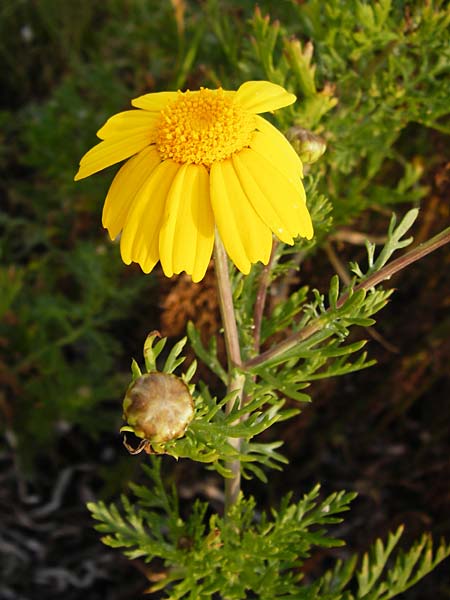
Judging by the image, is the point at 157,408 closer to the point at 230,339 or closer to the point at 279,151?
the point at 230,339

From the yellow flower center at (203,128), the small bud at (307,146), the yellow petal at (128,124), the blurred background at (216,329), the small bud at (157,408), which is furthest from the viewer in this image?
the blurred background at (216,329)

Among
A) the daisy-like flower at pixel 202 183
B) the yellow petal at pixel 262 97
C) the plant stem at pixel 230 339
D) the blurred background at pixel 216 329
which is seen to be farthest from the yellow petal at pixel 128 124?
the blurred background at pixel 216 329

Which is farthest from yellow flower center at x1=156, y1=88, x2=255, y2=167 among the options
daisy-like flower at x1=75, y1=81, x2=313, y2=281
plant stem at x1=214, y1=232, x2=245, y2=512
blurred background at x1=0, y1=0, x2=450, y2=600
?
blurred background at x1=0, y1=0, x2=450, y2=600

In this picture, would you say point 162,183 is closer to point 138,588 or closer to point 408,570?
point 408,570

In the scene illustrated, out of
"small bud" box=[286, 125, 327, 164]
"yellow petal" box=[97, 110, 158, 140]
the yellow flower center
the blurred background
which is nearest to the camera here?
the yellow flower center

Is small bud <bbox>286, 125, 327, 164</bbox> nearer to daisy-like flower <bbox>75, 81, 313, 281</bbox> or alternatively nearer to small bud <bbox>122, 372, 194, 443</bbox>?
daisy-like flower <bbox>75, 81, 313, 281</bbox>

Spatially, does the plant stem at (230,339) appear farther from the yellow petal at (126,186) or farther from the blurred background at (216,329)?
the blurred background at (216,329)
